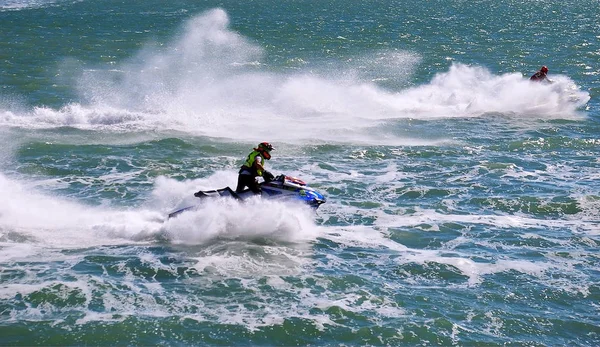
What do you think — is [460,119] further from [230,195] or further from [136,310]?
[136,310]

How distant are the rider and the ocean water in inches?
23.6

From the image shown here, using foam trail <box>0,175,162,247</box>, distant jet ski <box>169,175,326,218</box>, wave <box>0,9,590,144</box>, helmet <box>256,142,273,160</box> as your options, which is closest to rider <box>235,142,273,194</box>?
helmet <box>256,142,273,160</box>

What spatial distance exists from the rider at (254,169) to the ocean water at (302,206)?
1.97ft

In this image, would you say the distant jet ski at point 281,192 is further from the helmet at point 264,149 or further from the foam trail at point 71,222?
the foam trail at point 71,222

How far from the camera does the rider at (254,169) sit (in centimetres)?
2098

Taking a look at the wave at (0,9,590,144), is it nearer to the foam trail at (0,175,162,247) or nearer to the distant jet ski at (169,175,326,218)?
the foam trail at (0,175,162,247)

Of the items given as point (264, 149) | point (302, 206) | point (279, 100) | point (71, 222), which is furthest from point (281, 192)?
point (279, 100)

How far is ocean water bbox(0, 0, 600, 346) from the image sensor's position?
16.6 m

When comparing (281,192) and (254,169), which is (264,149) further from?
(281,192)

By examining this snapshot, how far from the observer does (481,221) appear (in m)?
23.0

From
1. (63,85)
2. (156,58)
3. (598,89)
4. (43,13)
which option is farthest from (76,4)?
(598,89)

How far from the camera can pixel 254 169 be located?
2100 cm

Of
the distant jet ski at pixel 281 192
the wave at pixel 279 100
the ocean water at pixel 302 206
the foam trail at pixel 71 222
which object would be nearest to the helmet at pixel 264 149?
the distant jet ski at pixel 281 192

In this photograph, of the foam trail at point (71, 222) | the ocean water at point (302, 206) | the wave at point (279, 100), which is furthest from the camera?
the wave at point (279, 100)
